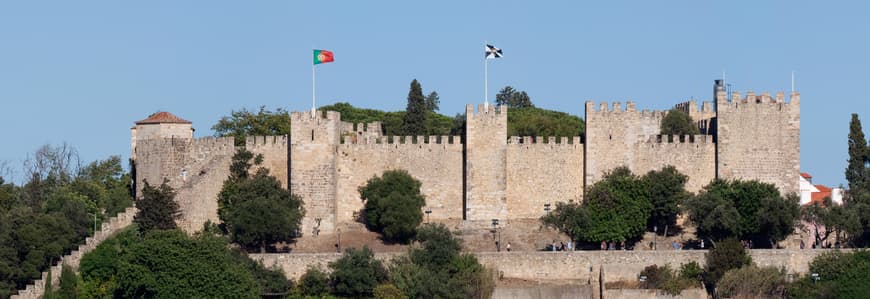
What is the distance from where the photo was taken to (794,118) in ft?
197

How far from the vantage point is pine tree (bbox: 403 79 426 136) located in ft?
221

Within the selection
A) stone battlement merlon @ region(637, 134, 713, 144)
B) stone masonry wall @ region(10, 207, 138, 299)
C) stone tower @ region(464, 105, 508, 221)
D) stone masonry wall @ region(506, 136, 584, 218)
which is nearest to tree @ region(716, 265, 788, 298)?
stone battlement merlon @ region(637, 134, 713, 144)

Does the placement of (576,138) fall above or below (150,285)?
above

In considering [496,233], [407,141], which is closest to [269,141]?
[407,141]

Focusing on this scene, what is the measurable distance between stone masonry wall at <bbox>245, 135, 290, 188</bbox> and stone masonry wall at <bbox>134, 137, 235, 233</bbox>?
742 mm

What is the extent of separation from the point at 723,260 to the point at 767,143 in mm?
6402

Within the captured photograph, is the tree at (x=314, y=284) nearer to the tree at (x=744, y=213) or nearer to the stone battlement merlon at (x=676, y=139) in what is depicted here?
the tree at (x=744, y=213)

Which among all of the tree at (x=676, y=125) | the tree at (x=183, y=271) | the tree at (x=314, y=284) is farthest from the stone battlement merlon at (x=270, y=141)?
the tree at (x=676, y=125)

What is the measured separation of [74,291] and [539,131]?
59.0 ft

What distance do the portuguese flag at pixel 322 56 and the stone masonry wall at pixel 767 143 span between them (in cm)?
1167

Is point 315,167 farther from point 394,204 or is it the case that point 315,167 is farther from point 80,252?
point 80,252

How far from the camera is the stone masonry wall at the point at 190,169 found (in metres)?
61.0

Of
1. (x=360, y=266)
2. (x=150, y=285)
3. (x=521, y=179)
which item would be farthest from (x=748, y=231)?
(x=150, y=285)

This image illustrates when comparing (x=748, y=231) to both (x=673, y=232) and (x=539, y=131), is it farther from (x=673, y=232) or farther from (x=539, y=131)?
(x=539, y=131)
